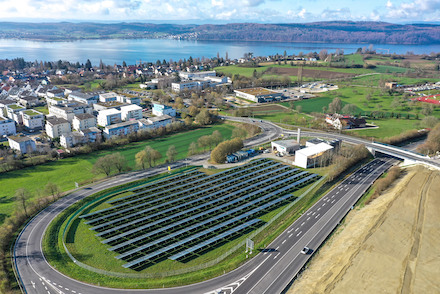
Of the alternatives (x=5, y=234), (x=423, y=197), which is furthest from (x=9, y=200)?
(x=423, y=197)

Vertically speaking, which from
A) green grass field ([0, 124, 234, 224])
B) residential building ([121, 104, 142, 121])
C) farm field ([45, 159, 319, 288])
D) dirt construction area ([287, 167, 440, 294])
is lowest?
green grass field ([0, 124, 234, 224])

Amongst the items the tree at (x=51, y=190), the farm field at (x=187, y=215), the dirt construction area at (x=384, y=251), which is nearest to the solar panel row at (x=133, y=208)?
the farm field at (x=187, y=215)

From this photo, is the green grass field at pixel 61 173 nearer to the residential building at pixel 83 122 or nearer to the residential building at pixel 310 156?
the residential building at pixel 83 122

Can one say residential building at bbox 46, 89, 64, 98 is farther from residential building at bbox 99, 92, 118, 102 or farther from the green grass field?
the green grass field

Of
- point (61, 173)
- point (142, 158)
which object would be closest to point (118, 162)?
point (142, 158)

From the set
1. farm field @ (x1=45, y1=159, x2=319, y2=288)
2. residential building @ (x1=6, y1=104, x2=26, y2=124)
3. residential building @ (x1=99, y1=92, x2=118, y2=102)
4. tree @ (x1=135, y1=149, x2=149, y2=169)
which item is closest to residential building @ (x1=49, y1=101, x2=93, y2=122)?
residential building @ (x1=6, y1=104, x2=26, y2=124)

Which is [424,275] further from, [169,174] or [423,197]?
[169,174]
